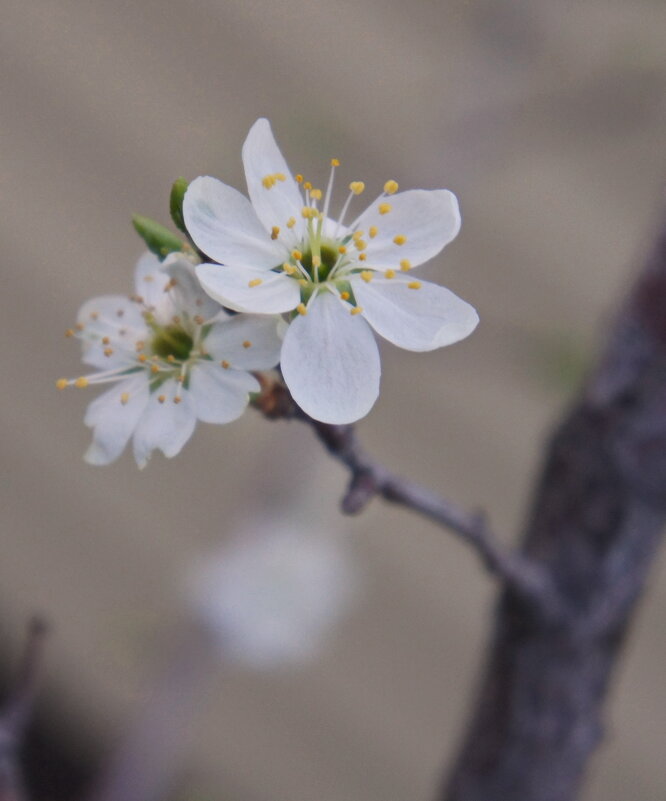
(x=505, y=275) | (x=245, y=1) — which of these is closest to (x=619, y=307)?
(x=505, y=275)

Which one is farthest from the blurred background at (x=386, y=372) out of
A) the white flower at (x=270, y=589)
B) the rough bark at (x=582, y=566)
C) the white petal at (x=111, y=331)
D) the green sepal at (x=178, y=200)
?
the green sepal at (x=178, y=200)

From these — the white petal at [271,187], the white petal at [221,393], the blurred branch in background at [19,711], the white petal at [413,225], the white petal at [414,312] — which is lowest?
the blurred branch in background at [19,711]

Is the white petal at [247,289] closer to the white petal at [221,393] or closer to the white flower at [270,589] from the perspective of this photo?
the white petal at [221,393]

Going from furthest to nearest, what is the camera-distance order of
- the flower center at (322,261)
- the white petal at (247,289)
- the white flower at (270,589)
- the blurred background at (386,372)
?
the blurred background at (386,372)
the white flower at (270,589)
the flower center at (322,261)
the white petal at (247,289)

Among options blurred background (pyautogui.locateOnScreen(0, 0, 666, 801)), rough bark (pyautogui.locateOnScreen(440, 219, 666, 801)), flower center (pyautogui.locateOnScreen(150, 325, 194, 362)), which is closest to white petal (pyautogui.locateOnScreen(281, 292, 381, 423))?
flower center (pyautogui.locateOnScreen(150, 325, 194, 362))

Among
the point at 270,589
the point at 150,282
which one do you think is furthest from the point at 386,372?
the point at 150,282

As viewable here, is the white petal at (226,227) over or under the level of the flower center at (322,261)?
under

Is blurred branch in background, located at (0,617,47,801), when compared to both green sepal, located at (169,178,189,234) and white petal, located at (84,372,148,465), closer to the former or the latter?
white petal, located at (84,372,148,465)

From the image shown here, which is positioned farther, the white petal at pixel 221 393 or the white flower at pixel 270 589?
the white flower at pixel 270 589
